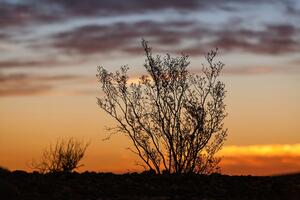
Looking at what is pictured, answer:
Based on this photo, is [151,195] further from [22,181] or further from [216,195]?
[22,181]

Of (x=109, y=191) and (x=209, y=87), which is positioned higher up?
(x=209, y=87)

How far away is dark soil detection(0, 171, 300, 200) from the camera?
1827 centimetres

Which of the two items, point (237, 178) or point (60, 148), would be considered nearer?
point (237, 178)

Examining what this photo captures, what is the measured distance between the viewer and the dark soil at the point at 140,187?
18266 millimetres

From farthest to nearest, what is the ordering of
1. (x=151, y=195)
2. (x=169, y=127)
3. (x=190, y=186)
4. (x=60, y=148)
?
1. (x=60, y=148)
2. (x=169, y=127)
3. (x=190, y=186)
4. (x=151, y=195)

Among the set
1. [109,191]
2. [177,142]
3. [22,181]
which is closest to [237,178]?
[109,191]

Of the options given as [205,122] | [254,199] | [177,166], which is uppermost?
[205,122]

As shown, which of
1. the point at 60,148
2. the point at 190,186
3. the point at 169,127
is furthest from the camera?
the point at 60,148

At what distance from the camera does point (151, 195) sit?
740 inches

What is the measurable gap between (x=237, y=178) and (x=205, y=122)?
39.4ft

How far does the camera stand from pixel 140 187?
1980 cm

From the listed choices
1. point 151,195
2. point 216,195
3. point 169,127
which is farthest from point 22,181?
point 169,127

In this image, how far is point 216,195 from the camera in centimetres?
1920

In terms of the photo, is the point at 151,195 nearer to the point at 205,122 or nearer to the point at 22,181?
the point at 22,181
